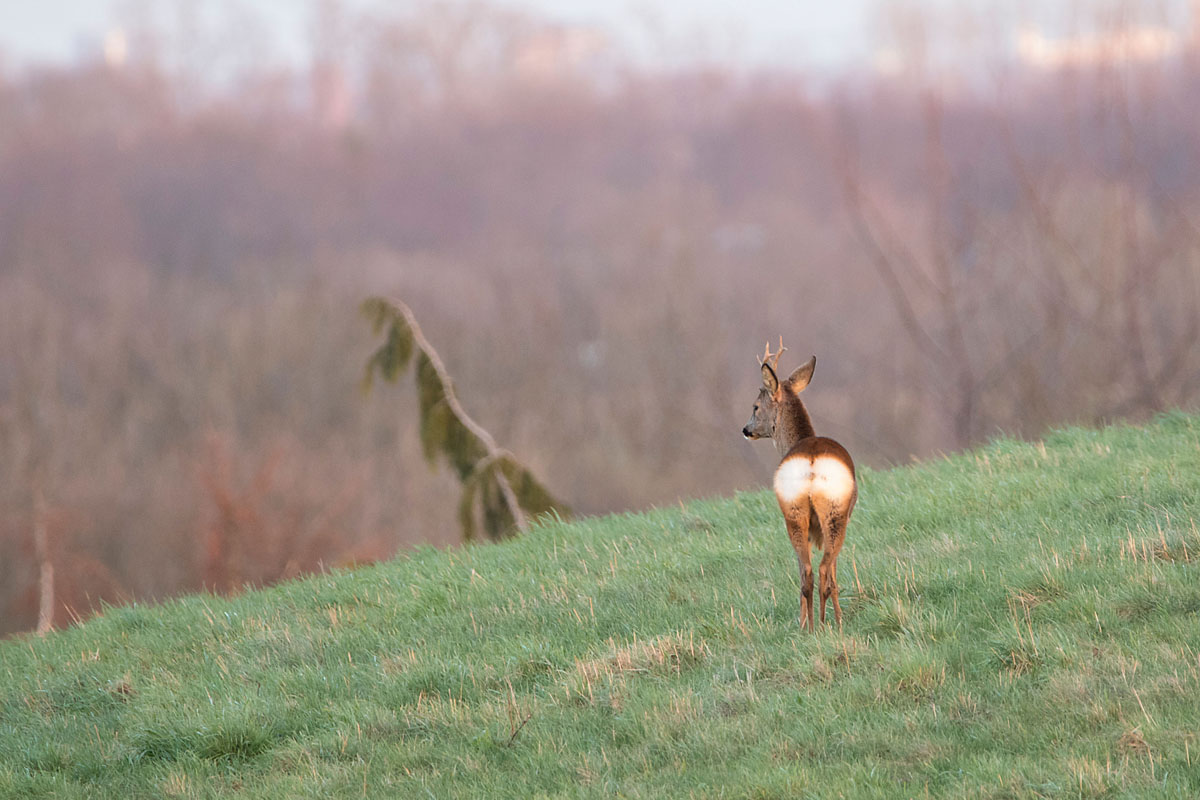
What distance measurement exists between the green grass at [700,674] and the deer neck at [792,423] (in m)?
1.11

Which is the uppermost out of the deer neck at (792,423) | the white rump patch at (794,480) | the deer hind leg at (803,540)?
the deer neck at (792,423)

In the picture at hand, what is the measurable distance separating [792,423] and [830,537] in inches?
30.0

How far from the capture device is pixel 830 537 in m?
6.06

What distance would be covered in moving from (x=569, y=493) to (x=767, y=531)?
3912 centimetres

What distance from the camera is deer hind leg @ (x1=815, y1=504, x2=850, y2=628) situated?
19.7ft

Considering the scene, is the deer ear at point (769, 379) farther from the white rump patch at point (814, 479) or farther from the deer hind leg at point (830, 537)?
the deer hind leg at point (830, 537)

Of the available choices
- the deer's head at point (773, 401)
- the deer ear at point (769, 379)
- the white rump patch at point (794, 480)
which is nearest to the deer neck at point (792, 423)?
the deer's head at point (773, 401)

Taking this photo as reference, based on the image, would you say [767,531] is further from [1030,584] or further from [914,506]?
[1030,584]

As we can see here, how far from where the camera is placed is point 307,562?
3316 cm

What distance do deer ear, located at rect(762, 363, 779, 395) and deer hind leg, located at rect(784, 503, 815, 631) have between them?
0.75 metres

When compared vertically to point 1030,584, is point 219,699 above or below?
below

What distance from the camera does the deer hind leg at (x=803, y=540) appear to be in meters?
6.01

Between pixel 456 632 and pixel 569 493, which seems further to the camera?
pixel 569 493

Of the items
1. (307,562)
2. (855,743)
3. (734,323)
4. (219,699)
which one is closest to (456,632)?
(219,699)
